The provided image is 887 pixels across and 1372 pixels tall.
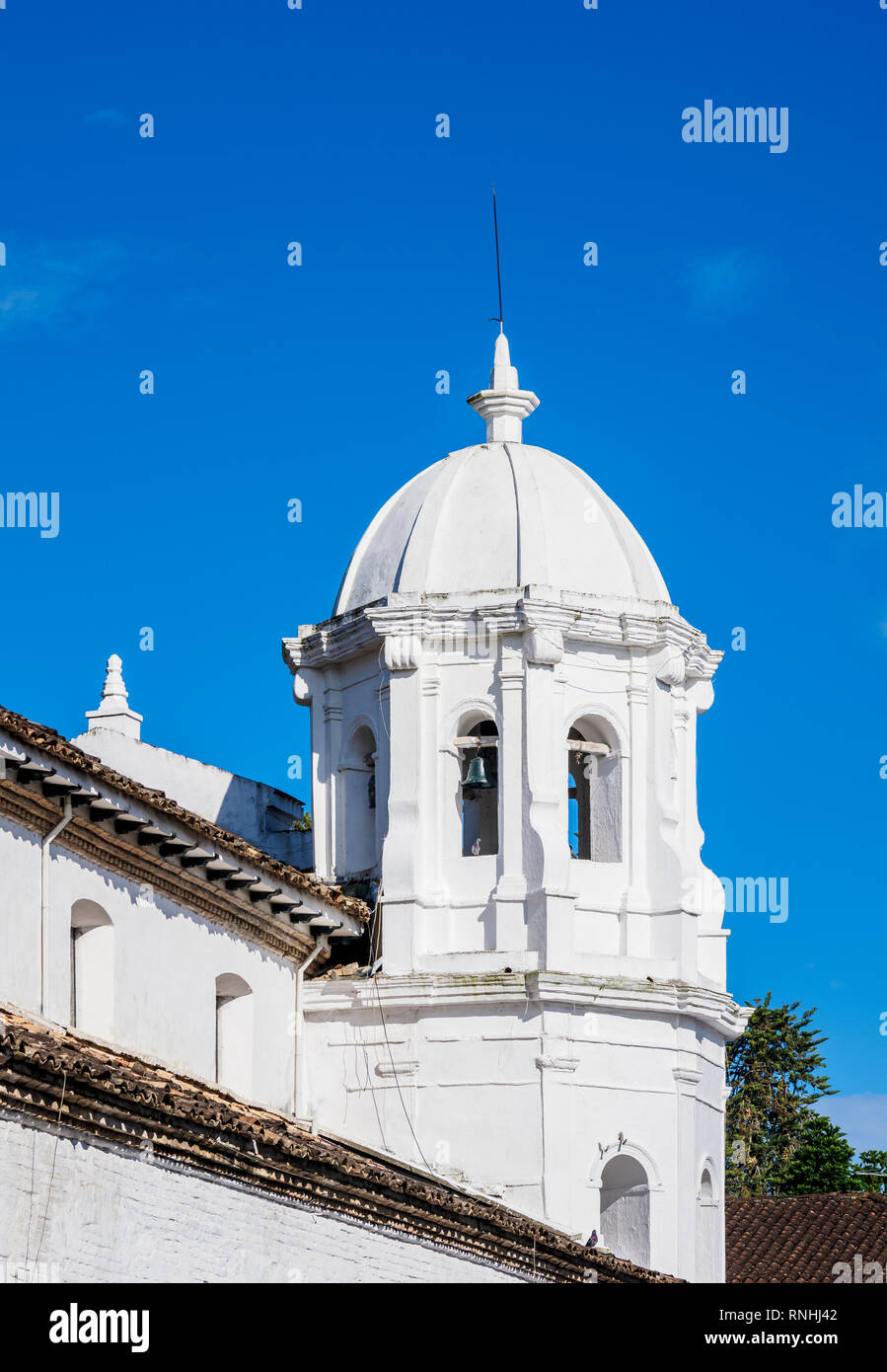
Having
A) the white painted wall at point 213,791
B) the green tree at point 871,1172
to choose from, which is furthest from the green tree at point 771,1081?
the white painted wall at point 213,791

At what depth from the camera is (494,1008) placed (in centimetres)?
3584

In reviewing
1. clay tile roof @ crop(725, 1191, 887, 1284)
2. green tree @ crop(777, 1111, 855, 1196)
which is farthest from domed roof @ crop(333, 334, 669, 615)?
green tree @ crop(777, 1111, 855, 1196)

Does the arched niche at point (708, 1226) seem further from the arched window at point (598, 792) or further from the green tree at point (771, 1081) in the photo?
the green tree at point (771, 1081)

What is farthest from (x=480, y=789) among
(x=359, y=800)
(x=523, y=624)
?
(x=523, y=624)

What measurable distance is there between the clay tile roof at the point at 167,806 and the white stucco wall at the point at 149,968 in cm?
84

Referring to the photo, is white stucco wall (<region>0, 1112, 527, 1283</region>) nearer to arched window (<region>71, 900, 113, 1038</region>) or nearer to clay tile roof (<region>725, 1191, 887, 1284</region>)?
arched window (<region>71, 900, 113, 1038</region>)

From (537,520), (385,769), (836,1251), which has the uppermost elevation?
(537,520)

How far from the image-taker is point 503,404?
131ft

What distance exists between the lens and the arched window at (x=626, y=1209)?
36.6 m

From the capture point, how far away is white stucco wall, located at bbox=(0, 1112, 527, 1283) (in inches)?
877

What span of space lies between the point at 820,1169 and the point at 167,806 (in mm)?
35974
